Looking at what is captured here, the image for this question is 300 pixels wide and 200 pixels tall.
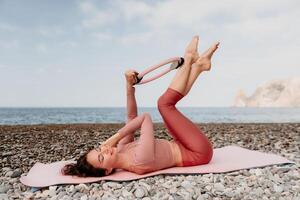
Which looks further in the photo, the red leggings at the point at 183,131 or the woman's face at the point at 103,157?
the red leggings at the point at 183,131

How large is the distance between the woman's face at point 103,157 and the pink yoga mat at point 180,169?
0.66 feet

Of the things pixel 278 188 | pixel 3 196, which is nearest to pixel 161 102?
pixel 278 188

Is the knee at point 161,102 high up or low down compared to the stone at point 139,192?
up

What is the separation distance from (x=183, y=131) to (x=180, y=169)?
1.75 feet

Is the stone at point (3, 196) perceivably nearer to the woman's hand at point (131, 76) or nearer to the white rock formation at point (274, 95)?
the woman's hand at point (131, 76)

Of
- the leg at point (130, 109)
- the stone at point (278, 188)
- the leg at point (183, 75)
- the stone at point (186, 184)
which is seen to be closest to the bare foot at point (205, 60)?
the leg at point (183, 75)

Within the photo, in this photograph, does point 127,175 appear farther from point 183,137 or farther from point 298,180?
point 298,180

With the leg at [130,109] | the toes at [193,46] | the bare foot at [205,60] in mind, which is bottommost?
the leg at [130,109]

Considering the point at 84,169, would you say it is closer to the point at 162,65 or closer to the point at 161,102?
the point at 161,102

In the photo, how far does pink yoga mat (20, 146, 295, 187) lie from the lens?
18.7 feet

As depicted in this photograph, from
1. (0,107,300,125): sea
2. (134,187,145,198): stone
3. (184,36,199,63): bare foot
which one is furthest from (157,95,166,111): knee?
(0,107,300,125): sea

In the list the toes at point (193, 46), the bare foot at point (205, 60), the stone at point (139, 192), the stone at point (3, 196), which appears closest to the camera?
the stone at point (139, 192)

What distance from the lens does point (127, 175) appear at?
5.77 meters

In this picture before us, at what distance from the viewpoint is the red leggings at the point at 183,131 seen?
5.93m
